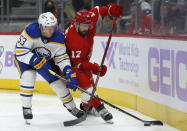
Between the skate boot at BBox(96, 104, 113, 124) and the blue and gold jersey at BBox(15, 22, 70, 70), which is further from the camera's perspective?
the skate boot at BBox(96, 104, 113, 124)

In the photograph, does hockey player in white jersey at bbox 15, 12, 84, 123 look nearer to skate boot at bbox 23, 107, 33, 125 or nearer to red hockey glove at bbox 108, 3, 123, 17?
skate boot at bbox 23, 107, 33, 125

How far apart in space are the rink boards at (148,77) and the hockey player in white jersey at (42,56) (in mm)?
841

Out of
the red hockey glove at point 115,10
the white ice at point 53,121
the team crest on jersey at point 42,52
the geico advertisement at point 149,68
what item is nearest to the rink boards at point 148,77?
the geico advertisement at point 149,68

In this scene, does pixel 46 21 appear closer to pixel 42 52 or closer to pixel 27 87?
pixel 42 52

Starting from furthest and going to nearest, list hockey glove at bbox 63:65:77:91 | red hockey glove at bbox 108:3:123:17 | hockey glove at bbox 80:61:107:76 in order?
red hockey glove at bbox 108:3:123:17, hockey glove at bbox 80:61:107:76, hockey glove at bbox 63:65:77:91

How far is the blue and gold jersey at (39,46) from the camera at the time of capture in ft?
14.3

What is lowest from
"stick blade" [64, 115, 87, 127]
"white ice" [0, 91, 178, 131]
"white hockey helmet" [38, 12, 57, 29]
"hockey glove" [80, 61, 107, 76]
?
"white ice" [0, 91, 178, 131]

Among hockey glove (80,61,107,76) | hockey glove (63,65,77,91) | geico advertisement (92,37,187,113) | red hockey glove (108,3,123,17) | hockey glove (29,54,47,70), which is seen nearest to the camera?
geico advertisement (92,37,187,113)

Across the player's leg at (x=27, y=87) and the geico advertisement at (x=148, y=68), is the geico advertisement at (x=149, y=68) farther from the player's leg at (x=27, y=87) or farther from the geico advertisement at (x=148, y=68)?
the player's leg at (x=27, y=87)

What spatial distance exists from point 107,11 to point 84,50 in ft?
1.74

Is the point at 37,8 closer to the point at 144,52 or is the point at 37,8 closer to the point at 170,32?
the point at 144,52

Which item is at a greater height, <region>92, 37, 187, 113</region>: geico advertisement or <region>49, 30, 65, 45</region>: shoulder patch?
<region>49, 30, 65, 45</region>: shoulder patch

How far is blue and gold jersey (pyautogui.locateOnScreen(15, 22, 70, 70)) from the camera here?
437 centimetres

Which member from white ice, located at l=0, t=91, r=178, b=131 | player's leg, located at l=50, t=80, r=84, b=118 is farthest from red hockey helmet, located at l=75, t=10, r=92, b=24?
white ice, located at l=0, t=91, r=178, b=131
